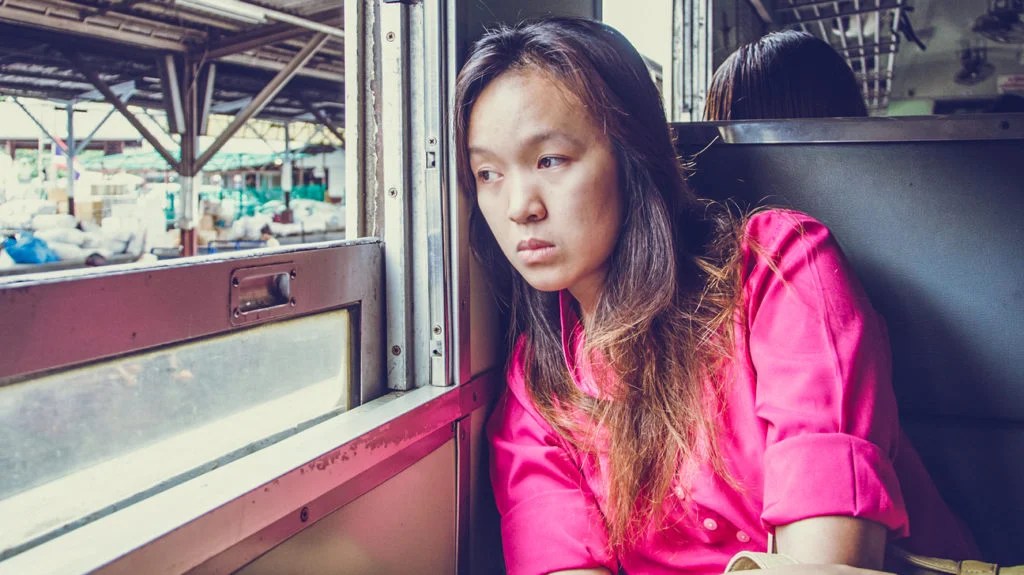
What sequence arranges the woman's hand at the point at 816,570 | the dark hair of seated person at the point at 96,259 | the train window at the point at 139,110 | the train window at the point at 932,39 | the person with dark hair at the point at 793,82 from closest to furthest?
the woman's hand at the point at 816,570 < the person with dark hair at the point at 793,82 < the train window at the point at 932,39 < the train window at the point at 139,110 < the dark hair of seated person at the point at 96,259

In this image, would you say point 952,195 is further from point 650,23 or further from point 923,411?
point 650,23

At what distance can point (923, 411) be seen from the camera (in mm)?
1339

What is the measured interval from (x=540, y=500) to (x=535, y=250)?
1.22 feet

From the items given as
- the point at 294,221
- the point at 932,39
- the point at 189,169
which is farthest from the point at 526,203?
the point at 294,221

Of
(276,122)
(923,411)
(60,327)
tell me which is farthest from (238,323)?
(276,122)

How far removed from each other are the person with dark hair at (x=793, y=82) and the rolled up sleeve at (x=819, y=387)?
0.53m

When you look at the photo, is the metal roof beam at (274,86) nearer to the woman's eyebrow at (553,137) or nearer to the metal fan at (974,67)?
the metal fan at (974,67)

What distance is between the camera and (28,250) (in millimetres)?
5137

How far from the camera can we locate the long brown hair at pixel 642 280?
1036 mm

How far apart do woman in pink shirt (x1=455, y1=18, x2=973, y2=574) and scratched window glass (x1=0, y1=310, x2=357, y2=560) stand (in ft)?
1.10

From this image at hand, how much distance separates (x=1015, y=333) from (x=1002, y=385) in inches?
3.5

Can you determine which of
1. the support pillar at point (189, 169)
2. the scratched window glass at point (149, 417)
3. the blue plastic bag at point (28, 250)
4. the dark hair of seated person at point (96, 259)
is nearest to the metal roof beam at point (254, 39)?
the support pillar at point (189, 169)

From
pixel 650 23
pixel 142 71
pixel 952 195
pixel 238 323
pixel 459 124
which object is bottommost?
pixel 238 323

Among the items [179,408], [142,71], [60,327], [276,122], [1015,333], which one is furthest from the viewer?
[276,122]
